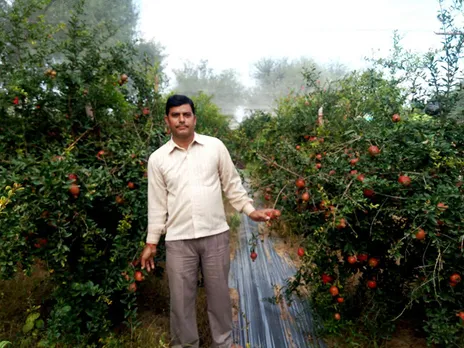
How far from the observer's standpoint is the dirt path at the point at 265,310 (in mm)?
2002

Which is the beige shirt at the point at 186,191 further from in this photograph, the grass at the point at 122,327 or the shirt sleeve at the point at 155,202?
the grass at the point at 122,327

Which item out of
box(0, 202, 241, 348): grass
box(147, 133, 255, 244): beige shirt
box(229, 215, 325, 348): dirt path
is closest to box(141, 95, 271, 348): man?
box(147, 133, 255, 244): beige shirt

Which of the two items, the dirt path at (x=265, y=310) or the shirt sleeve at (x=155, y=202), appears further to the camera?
the dirt path at (x=265, y=310)

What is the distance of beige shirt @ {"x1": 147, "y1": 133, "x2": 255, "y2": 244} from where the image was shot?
5.17 ft

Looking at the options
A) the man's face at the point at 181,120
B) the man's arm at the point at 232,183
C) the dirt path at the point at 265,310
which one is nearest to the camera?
the man's face at the point at 181,120

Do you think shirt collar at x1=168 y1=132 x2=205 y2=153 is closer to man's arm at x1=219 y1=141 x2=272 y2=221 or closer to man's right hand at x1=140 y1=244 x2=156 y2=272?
man's arm at x1=219 y1=141 x2=272 y2=221


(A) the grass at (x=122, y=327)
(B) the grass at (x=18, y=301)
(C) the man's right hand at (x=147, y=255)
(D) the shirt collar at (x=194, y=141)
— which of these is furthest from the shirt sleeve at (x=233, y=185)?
(B) the grass at (x=18, y=301)

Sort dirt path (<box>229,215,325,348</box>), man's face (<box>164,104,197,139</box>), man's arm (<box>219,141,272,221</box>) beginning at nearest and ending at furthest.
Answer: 1. man's face (<box>164,104,197,139</box>)
2. man's arm (<box>219,141,272,221</box>)
3. dirt path (<box>229,215,325,348</box>)

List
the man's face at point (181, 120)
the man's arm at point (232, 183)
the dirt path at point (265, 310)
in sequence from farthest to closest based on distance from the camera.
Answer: the dirt path at point (265, 310) → the man's arm at point (232, 183) → the man's face at point (181, 120)

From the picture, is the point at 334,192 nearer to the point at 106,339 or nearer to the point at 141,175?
the point at 141,175

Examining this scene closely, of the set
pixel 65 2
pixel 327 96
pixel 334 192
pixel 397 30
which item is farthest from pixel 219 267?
pixel 65 2

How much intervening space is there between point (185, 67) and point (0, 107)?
37.7 meters

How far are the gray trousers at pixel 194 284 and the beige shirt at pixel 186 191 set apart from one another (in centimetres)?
8

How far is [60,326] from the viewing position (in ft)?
5.36
